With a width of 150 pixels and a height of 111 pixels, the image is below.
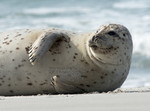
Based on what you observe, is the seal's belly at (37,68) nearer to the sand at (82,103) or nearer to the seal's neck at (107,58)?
the seal's neck at (107,58)

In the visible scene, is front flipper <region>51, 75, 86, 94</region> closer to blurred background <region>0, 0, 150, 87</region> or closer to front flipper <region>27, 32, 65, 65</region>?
front flipper <region>27, 32, 65, 65</region>

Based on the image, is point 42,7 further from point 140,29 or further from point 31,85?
point 31,85

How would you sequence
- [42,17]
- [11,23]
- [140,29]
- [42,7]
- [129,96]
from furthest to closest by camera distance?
[42,7], [42,17], [11,23], [140,29], [129,96]

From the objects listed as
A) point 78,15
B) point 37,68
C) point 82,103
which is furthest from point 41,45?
point 78,15

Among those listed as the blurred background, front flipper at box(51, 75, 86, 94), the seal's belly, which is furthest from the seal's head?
the blurred background

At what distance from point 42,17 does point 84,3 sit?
247 centimetres

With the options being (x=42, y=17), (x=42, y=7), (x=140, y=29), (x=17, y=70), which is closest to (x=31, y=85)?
(x=17, y=70)

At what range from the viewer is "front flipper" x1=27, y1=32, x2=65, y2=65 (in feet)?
20.5

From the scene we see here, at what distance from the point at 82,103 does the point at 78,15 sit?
1606 cm

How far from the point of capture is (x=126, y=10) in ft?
69.1

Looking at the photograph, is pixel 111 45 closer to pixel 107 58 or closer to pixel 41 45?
pixel 107 58

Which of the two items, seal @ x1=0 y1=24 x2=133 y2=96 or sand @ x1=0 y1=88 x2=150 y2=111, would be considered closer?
sand @ x1=0 y1=88 x2=150 y2=111

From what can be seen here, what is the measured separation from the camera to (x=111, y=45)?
20.5 ft

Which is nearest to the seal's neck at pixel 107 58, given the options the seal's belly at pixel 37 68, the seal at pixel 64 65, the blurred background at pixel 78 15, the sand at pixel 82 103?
the seal at pixel 64 65
